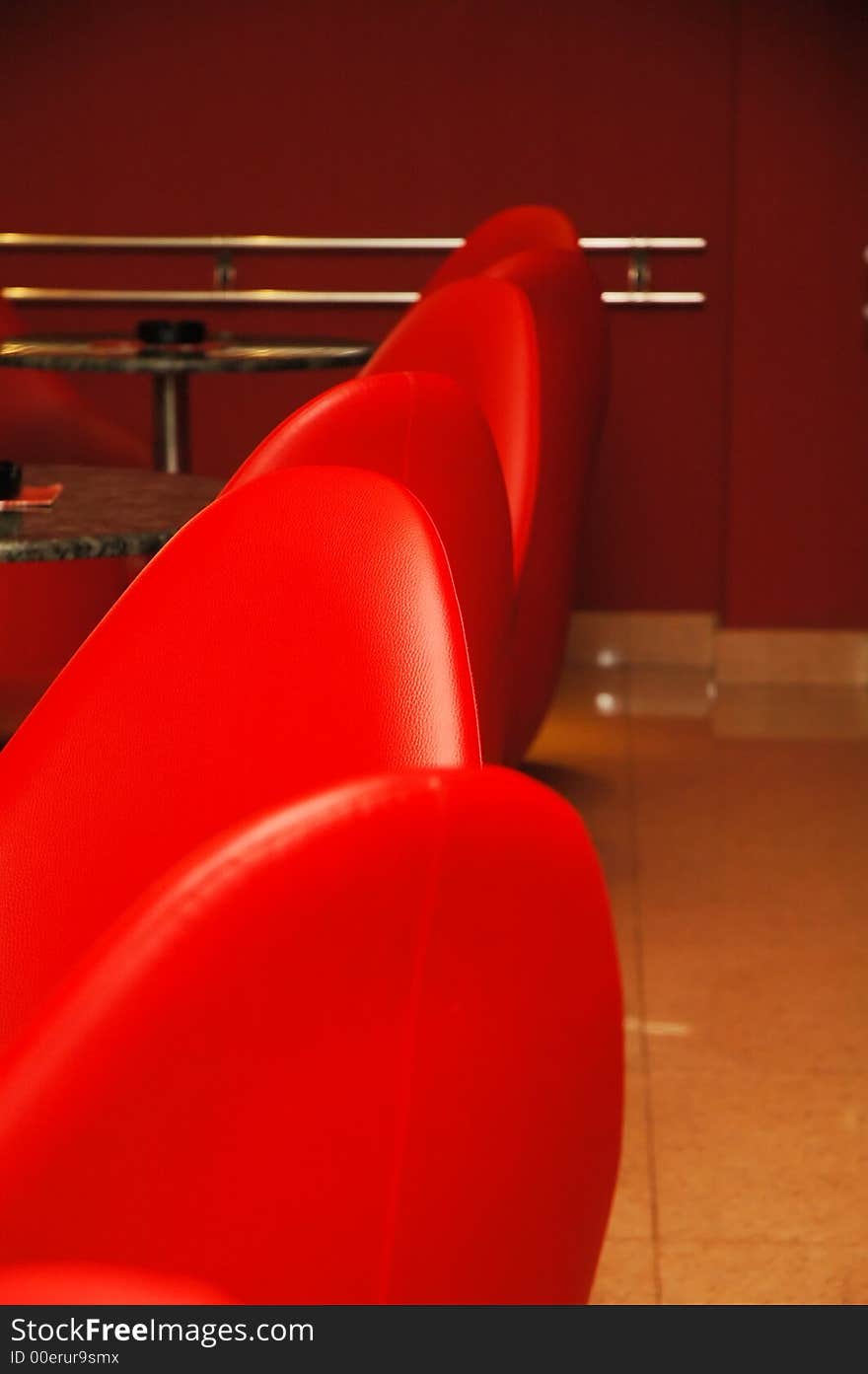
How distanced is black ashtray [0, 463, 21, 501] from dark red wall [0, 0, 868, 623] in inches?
105

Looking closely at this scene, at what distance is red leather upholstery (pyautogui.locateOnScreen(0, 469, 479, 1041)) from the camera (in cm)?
91

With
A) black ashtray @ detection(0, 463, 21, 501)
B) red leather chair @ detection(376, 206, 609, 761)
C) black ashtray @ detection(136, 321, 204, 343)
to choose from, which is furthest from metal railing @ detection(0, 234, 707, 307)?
black ashtray @ detection(0, 463, 21, 501)

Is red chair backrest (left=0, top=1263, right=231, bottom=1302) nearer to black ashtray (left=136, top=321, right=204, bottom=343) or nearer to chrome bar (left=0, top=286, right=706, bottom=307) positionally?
black ashtray (left=136, top=321, right=204, bottom=343)

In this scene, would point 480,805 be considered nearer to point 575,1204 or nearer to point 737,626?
point 575,1204

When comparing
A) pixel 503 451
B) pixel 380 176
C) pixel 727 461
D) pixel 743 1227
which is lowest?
pixel 743 1227

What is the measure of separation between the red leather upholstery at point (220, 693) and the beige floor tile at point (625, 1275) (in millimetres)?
942

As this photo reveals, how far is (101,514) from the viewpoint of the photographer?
210 cm

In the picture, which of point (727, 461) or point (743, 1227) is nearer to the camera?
point (743, 1227)

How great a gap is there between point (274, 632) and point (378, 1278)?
42 centimetres

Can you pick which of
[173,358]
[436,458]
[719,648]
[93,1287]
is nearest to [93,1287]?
[93,1287]

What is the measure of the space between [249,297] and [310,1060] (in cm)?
433

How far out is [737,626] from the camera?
4734 millimetres

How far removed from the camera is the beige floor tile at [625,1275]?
5.85 feet

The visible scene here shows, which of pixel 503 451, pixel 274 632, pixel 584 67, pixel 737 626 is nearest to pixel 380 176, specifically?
pixel 584 67
